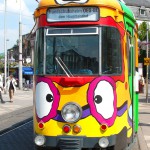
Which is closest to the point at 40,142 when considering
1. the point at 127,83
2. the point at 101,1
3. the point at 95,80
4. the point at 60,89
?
the point at 60,89

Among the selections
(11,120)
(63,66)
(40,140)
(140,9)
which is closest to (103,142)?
(40,140)

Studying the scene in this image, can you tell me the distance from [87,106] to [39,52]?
1346 mm

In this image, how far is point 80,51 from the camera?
7543 mm

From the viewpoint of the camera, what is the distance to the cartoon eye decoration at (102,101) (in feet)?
24.1

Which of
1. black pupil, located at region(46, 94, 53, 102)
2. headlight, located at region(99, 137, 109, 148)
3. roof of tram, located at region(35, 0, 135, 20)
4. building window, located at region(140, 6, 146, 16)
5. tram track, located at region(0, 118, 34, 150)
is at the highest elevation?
building window, located at region(140, 6, 146, 16)

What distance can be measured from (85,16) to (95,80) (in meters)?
1.14

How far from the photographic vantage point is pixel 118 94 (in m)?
7.66

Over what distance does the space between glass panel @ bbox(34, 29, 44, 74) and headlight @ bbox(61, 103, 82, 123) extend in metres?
0.88

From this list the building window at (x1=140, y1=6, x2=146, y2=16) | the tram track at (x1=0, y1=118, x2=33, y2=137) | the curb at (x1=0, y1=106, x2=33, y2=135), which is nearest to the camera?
the tram track at (x1=0, y1=118, x2=33, y2=137)

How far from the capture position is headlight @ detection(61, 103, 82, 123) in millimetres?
7344

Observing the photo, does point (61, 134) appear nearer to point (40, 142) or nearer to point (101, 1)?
point (40, 142)

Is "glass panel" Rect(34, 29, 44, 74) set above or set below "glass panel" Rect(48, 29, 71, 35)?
below

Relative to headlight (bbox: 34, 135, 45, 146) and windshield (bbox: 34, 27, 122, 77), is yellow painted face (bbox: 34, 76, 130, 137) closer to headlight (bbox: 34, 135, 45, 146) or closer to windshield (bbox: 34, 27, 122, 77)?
headlight (bbox: 34, 135, 45, 146)

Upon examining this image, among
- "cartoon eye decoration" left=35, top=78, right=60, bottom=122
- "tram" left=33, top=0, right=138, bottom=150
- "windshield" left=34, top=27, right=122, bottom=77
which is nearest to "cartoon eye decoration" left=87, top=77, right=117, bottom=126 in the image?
"tram" left=33, top=0, right=138, bottom=150
